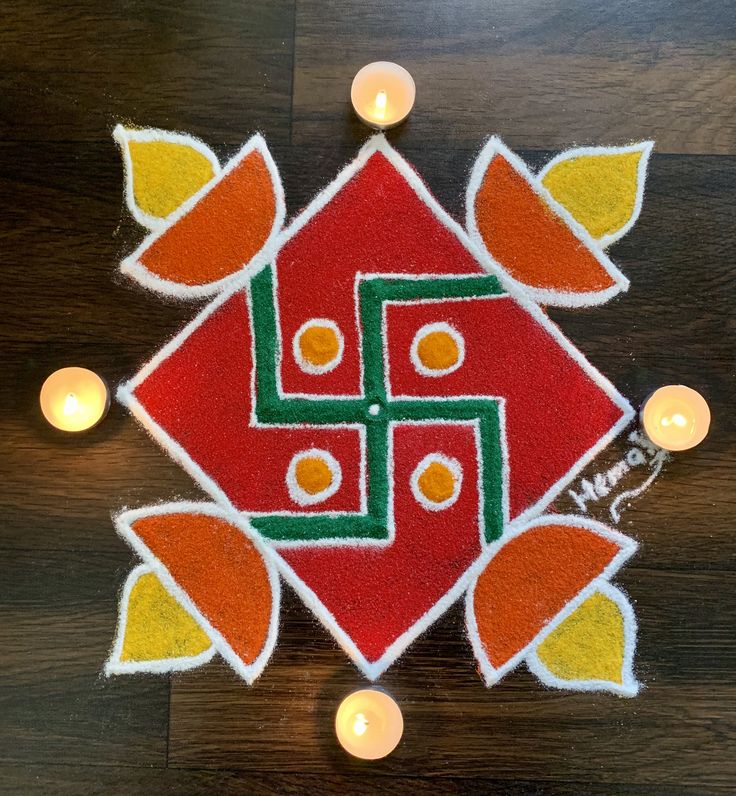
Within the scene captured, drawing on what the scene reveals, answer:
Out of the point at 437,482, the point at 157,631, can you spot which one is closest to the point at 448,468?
the point at 437,482

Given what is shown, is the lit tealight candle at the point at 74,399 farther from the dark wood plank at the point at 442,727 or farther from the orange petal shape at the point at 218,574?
the dark wood plank at the point at 442,727

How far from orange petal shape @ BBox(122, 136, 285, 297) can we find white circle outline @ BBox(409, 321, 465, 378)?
220 mm

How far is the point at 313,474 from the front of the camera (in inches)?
31.0

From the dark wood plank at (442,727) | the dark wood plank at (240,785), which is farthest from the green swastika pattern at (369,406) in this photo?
the dark wood plank at (240,785)

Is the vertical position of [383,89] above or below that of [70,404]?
above

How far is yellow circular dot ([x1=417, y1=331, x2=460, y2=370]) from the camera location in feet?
2.60

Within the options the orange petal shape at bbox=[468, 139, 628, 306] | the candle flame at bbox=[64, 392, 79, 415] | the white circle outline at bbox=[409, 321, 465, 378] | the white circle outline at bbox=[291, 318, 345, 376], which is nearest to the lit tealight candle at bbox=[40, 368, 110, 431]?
the candle flame at bbox=[64, 392, 79, 415]

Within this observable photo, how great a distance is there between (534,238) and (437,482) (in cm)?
32

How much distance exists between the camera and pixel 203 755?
77 centimetres

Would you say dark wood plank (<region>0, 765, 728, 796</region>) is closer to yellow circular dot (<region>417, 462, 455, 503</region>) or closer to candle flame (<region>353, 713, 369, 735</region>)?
candle flame (<region>353, 713, 369, 735</region>)

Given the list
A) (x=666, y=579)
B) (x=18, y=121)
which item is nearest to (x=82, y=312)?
(x=18, y=121)

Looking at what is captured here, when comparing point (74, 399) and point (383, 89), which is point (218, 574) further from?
point (383, 89)

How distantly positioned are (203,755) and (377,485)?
37 cm

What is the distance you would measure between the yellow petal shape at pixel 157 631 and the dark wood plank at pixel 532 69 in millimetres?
584
